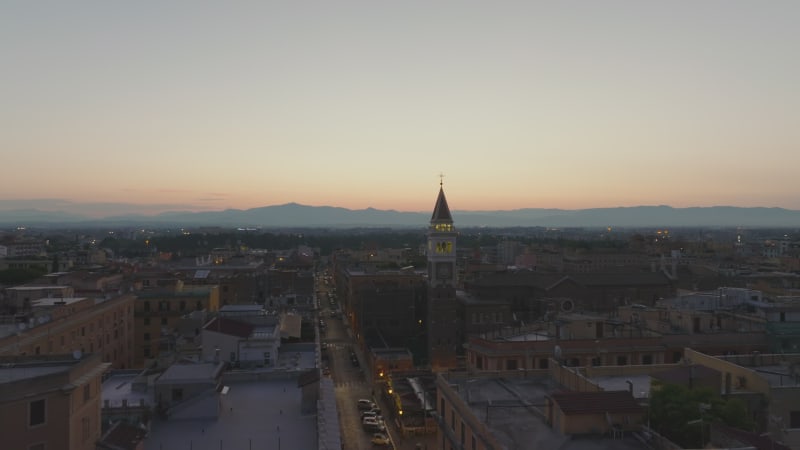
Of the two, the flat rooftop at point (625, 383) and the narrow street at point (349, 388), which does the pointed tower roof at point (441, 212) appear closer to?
the narrow street at point (349, 388)

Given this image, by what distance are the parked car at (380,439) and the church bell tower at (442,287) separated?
23.3 meters

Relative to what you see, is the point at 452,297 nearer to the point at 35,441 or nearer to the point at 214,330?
the point at 214,330

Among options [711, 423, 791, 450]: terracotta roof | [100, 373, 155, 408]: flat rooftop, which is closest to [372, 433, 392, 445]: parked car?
[100, 373, 155, 408]: flat rooftop

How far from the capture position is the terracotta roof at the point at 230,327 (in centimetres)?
3712

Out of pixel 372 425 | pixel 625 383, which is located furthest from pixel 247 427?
pixel 372 425

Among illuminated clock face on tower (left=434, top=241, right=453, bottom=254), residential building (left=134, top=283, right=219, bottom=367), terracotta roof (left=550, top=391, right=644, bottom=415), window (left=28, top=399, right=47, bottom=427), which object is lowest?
residential building (left=134, top=283, right=219, bottom=367)

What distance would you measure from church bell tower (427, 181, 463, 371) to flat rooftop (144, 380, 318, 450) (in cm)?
4226

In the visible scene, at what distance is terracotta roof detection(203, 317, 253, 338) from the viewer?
122ft

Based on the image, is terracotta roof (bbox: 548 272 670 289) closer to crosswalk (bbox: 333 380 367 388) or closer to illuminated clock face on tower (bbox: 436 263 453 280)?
illuminated clock face on tower (bbox: 436 263 453 280)

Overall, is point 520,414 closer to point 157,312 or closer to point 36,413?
point 36,413

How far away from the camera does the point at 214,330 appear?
1453 inches

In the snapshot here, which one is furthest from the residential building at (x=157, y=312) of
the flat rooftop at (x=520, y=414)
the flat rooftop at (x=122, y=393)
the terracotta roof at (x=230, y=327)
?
the flat rooftop at (x=520, y=414)

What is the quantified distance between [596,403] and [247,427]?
1326 cm

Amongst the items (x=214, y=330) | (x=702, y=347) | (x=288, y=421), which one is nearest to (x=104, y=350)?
(x=214, y=330)
